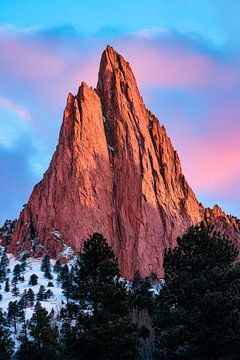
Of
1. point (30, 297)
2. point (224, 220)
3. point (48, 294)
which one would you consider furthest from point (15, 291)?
point (224, 220)

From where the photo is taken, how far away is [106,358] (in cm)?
3167

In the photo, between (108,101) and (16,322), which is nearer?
(16,322)

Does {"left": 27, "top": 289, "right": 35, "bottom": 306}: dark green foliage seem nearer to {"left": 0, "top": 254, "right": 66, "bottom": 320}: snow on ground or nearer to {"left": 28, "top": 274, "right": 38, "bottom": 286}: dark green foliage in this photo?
{"left": 0, "top": 254, "right": 66, "bottom": 320}: snow on ground

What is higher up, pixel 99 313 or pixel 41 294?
pixel 41 294

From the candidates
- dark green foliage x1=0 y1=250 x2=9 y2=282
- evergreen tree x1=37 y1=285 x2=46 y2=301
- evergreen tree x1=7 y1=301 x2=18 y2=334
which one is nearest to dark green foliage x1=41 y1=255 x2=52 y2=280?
dark green foliage x1=0 y1=250 x2=9 y2=282

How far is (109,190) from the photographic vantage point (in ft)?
512

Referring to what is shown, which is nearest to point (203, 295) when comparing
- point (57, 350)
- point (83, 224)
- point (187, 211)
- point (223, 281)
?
point (223, 281)

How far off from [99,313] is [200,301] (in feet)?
17.9

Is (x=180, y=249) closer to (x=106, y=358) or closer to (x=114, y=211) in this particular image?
(x=106, y=358)

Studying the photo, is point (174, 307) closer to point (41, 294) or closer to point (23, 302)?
point (23, 302)

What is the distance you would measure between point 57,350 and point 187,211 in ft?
393

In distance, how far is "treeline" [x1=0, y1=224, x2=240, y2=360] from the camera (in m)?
31.0

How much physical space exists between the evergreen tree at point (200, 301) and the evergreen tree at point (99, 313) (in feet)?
6.56

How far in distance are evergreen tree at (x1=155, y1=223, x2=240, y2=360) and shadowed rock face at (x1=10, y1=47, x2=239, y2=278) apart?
356 feet
